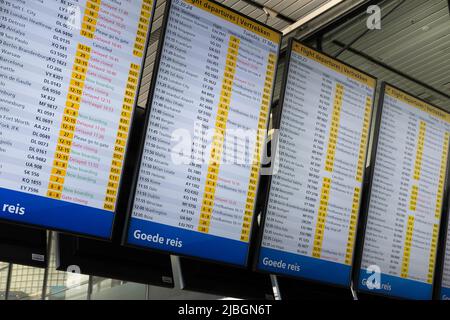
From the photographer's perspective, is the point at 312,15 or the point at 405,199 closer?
the point at 405,199

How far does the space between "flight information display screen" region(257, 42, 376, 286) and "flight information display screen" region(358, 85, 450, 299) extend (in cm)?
18

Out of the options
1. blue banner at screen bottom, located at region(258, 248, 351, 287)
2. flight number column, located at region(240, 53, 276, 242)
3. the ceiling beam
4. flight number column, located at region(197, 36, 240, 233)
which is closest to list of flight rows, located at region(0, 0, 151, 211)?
flight number column, located at region(197, 36, 240, 233)

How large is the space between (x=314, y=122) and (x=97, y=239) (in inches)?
69.6

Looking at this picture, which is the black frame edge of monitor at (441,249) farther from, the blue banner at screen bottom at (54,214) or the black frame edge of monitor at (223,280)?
the blue banner at screen bottom at (54,214)

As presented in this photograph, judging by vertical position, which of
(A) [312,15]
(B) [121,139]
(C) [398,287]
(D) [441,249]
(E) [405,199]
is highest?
(A) [312,15]

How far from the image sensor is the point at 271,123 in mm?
3959

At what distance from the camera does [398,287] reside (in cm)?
415

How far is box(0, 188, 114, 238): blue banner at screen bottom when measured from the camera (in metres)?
2.68

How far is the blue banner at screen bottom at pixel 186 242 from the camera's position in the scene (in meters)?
3.07

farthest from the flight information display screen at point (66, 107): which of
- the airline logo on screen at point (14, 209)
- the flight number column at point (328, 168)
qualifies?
the flight number column at point (328, 168)

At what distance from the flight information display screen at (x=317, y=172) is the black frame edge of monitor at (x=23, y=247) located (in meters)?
1.33

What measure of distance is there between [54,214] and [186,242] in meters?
0.77

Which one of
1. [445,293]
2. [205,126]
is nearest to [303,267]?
[205,126]

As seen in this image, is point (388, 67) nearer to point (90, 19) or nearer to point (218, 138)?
point (218, 138)
